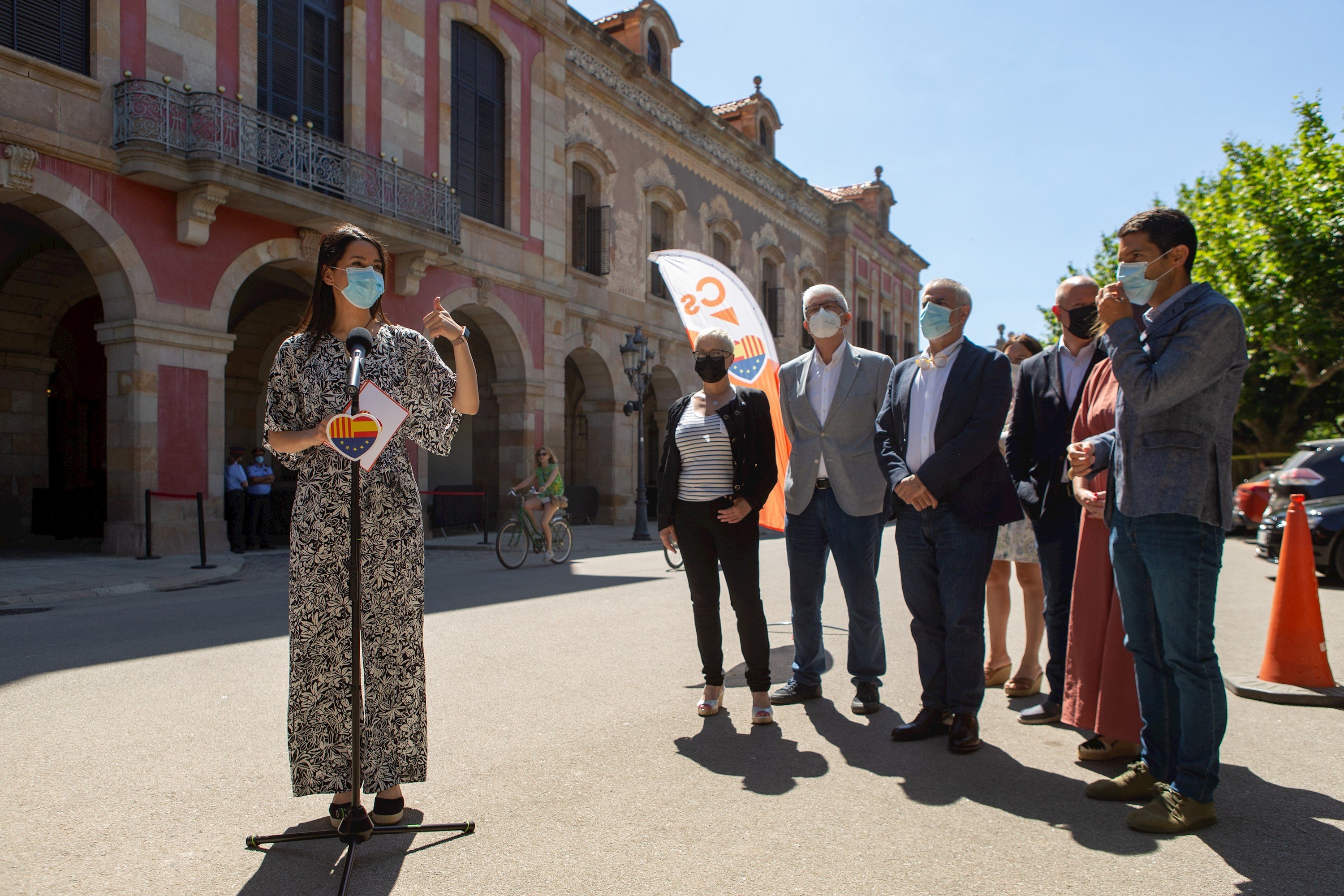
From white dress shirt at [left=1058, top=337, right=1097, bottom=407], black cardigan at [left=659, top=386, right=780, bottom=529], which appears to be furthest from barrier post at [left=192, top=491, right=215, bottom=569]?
white dress shirt at [left=1058, top=337, right=1097, bottom=407]

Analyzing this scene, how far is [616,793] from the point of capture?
334cm

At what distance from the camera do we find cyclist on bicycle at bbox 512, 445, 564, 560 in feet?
41.1

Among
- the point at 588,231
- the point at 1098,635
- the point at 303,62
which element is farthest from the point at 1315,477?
the point at 303,62

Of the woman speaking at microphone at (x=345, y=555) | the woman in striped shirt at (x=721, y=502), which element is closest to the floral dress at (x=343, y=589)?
the woman speaking at microphone at (x=345, y=555)

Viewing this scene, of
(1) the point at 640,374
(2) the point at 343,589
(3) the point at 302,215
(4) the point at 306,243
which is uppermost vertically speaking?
(3) the point at 302,215

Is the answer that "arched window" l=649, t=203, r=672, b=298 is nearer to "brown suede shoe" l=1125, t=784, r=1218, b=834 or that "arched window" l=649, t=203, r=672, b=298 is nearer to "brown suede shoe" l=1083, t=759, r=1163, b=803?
"brown suede shoe" l=1083, t=759, r=1163, b=803

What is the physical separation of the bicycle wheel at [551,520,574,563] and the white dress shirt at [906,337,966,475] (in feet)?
29.5

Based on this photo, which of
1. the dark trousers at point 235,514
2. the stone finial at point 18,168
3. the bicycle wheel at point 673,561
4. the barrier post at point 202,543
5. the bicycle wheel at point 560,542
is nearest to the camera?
the stone finial at point 18,168

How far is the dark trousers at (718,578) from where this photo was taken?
4.43m

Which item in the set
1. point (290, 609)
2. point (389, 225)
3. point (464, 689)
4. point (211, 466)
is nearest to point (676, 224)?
point (389, 225)

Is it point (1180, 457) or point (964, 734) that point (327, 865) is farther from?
point (1180, 457)

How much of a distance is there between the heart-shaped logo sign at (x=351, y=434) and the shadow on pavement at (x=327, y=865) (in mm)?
1200

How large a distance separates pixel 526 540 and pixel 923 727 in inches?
344

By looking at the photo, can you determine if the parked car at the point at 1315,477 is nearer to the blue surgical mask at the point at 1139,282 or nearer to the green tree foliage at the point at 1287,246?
the green tree foliage at the point at 1287,246
